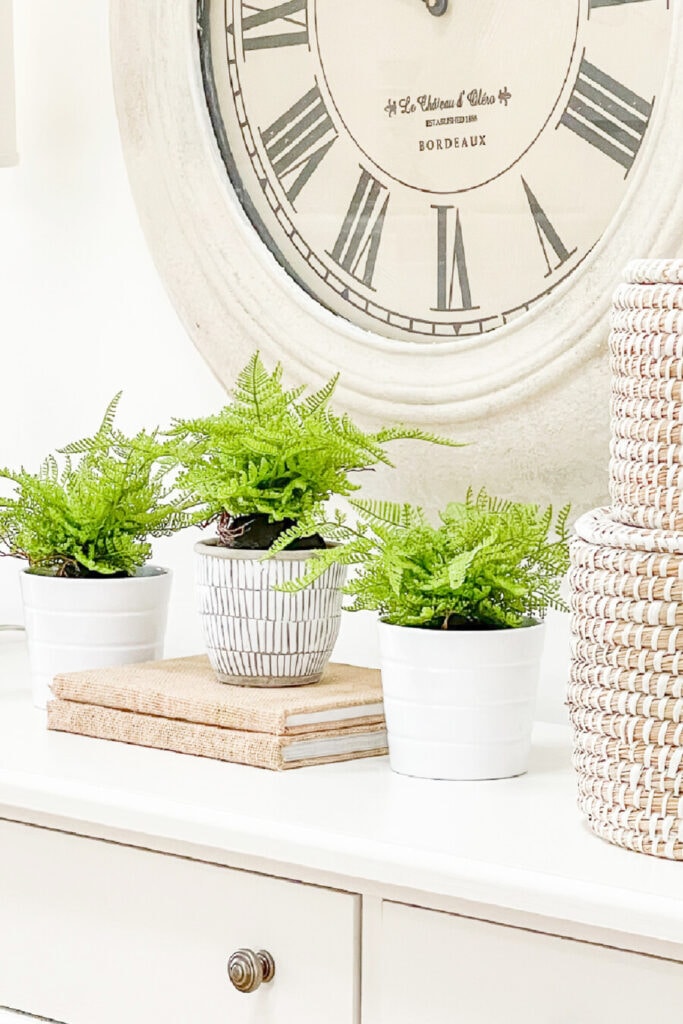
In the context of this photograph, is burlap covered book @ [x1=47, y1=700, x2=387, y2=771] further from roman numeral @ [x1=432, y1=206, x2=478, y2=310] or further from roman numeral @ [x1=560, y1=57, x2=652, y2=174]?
roman numeral @ [x1=560, y1=57, x2=652, y2=174]

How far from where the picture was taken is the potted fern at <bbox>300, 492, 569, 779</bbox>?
3.65ft

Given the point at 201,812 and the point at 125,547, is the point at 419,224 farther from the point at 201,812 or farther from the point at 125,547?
the point at 201,812

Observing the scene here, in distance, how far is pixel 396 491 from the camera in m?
1.45

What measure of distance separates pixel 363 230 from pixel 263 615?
417 millimetres

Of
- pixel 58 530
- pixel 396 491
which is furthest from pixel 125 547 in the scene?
pixel 396 491

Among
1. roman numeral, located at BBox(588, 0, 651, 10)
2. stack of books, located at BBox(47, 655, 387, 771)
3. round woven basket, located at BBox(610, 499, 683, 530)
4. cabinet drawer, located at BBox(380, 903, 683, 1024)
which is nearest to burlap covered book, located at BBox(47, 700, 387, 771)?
stack of books, located at BBox(47, 655, 387, 771)

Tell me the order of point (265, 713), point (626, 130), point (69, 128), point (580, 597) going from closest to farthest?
point (580, 597)
point (265, 713)
point (626, 130)
point (69, 128)

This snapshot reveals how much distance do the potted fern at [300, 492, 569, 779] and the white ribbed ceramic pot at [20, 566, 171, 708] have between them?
0.27 meters

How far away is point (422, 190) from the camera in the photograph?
1.40 metres

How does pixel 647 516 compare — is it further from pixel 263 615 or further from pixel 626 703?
pixel 263 615

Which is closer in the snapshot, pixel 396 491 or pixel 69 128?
pixel 396 491

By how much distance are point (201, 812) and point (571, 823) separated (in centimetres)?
25

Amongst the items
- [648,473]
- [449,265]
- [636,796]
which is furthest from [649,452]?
[449,265]

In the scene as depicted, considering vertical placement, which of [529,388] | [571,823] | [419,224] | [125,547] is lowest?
[571,823]
